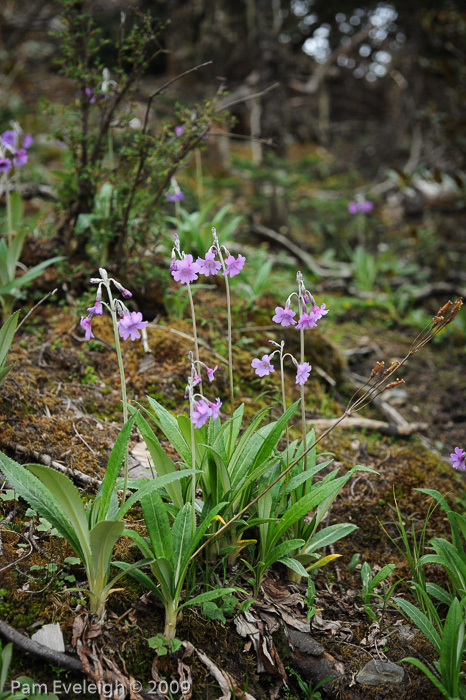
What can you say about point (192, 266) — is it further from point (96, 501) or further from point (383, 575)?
point (383, 575)

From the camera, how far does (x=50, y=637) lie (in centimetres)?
151

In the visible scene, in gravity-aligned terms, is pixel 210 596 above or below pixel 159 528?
below

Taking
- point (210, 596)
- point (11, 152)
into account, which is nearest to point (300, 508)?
point (210, 596)

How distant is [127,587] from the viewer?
1.75m

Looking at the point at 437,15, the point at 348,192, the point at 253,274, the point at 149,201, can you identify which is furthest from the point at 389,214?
the point at 149,201

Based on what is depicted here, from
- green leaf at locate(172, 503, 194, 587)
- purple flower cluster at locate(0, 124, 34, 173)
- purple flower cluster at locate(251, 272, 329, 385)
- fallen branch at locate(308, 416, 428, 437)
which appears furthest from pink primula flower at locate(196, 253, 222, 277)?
purple flower cluster at locate(0, 124, 34, 173)

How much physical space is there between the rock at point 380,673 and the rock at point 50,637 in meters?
1.02

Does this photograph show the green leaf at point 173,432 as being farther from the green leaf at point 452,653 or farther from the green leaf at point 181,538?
the green leaf at point 452,653

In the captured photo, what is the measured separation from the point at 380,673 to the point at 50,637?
44.4 inches

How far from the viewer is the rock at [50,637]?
4.89 ft

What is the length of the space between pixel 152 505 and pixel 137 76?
2554 millimetres

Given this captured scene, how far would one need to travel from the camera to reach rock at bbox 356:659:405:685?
176 cm

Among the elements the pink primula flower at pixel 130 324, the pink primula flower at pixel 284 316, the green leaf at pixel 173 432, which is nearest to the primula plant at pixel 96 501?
the pink primula flower at pixel 130 324

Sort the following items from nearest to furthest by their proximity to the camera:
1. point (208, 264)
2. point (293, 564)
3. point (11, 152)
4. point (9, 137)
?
point (208, 264)
point (293, 564)
point (11, 152)
point (9, 137)
